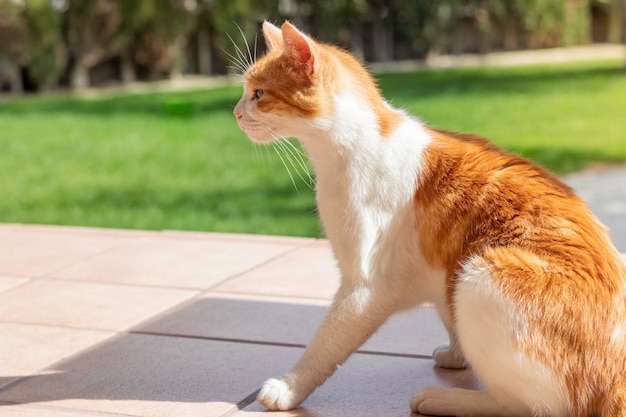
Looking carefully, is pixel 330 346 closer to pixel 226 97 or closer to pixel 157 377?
pixel 157 377

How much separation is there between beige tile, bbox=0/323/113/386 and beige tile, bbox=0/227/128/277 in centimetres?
85

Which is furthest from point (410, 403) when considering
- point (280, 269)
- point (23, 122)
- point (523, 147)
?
point (23, 122)

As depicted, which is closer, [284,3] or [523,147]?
[523,147]

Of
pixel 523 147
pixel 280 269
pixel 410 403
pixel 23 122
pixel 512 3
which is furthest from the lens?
pixel 512 3

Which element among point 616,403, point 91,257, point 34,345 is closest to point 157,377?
point 34,345

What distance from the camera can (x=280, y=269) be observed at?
4.35 m

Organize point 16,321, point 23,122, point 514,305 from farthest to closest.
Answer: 1. point 23,122
2. point 16,321
3. point 514,305

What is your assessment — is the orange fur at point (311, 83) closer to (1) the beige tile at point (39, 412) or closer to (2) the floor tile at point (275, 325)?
(2) the floor tile at point (275, 325)

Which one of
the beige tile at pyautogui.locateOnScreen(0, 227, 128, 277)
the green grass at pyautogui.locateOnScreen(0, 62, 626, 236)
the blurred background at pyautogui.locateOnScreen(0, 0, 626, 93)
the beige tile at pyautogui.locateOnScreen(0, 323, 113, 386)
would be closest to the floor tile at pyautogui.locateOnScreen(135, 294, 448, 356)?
the beige tile at pyautogui.locateOnScreen(0, 323, 113, 386)

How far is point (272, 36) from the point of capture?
301 centimetres


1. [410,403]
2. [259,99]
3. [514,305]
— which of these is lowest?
[410,403]

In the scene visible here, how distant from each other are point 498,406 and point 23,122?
960cm

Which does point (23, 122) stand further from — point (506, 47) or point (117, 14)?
point (506, 47)

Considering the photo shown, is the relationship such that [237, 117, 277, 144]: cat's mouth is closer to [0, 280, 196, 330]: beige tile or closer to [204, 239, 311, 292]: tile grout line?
[0, 280, 196, 330]: beige tile
